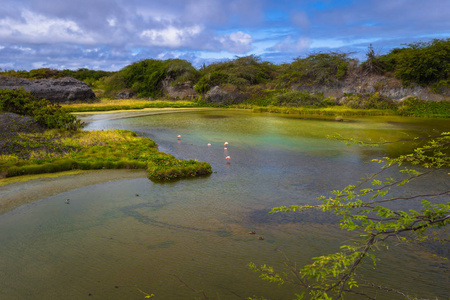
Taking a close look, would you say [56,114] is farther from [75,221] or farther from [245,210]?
[245,210]

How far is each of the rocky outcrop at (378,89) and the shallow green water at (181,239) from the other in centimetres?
3292

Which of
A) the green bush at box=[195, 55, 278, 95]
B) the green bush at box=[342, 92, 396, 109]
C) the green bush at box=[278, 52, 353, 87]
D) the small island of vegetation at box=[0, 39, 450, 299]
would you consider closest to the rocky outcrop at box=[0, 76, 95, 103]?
the small island of vegetation at box=[0, 39, 450, 299]

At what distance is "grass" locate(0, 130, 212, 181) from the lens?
1312 cm

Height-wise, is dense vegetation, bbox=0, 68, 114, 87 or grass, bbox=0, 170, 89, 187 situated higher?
dense vegetation, bbox=0, 68, 114, 87

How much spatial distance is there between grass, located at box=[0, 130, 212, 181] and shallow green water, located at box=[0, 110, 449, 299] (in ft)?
3.51

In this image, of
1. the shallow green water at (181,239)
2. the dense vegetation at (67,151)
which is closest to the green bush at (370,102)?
the shallow green water at (181,239)

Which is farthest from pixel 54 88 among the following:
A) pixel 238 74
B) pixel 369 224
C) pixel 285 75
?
pixel 369 224

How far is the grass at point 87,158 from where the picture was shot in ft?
43.0

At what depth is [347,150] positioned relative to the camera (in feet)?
59.0

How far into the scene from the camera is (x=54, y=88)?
49281 millimetres

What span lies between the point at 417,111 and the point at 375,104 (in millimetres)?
4791

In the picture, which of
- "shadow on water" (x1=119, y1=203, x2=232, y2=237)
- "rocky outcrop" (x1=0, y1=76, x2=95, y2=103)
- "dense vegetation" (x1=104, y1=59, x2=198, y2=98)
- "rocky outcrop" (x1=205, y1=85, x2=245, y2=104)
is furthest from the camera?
"dense vegetation" (x1=104, y1=59, x2=198, y2=98)

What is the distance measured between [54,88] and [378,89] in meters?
49.1

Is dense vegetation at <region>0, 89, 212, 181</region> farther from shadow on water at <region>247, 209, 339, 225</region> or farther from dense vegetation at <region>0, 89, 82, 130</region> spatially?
shadow on water at <region>247, 209, 339, 225</region>
